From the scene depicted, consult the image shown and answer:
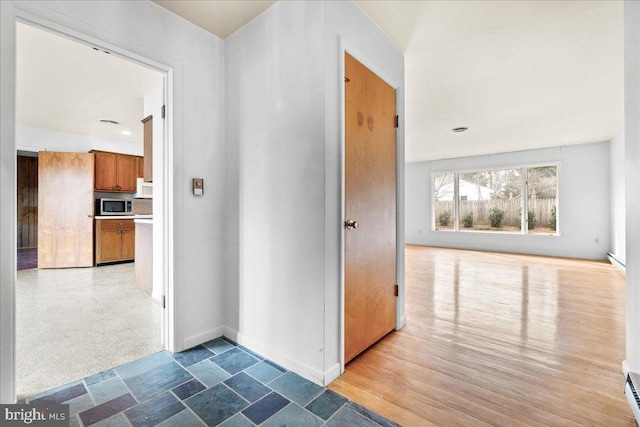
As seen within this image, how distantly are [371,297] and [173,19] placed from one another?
2.57m

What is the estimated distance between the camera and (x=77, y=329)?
2.46 m

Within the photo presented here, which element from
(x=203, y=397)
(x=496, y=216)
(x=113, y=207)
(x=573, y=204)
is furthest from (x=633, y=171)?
(x=113, y=207)

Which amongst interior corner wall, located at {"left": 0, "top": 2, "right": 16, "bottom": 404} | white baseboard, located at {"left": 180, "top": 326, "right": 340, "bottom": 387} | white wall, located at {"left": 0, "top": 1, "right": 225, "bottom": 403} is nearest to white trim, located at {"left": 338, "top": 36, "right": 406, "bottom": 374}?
white baseboard, located at {"left": 180, "top": 326, "right": 340, "bottom": 387}

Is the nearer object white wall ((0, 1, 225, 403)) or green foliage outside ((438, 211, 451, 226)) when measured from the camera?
white wall ((0, 1, 225, 403))

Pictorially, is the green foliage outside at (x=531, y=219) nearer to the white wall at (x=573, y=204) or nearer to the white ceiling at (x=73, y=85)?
the white wall at (x=573, y=204)

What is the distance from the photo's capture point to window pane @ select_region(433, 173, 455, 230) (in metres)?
7.97

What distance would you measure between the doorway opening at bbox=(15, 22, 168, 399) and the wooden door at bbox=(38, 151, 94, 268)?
0.12 feet

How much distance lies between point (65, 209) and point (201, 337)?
507cm

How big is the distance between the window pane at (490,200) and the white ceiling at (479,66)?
76.0 inches

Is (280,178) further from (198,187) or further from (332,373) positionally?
(332,373)

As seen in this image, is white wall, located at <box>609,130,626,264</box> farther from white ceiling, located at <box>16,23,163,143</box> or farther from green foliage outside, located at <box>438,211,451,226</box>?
white ceiling, located at <box>16,23,163,143</box>

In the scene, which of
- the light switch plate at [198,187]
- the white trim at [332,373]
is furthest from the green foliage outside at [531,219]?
the light switch plate at [198,187]

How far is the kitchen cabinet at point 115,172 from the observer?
5527mm

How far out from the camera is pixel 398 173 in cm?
251
